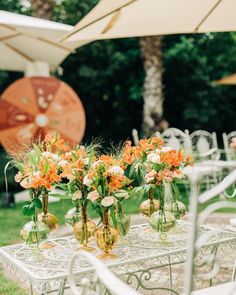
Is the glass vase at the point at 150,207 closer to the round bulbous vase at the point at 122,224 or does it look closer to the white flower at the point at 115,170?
the round bulbous vase at the point at 122,224

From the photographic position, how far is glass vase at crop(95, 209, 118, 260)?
2449 mm

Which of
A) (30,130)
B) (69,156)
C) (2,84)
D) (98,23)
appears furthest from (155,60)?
(69,156)

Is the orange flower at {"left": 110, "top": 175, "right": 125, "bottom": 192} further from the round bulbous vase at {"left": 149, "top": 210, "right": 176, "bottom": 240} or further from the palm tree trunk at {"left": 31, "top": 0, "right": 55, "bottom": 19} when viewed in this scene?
the palm tree trunk at {"left": 31, "top": 0, "right": 55, "bottom": 19}

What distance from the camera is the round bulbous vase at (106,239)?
2.45 meters

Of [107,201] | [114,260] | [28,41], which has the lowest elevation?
[114,260]

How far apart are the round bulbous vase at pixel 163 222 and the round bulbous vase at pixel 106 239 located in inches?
13.0

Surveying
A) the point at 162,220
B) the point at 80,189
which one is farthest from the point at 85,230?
the point at 162,220

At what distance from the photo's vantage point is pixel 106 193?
245 centimetres

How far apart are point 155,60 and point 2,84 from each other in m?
4.53

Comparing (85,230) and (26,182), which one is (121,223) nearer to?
(85,230)

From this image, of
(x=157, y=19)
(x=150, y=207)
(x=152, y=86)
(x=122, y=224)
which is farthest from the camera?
(x=152, y=86)

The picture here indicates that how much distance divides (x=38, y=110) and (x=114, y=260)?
230 inches

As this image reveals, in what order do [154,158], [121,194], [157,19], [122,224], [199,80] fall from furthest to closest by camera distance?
1. [199,80]
2. [157,19]
3. [154,158]
4. [122,224]
5. [121,194]

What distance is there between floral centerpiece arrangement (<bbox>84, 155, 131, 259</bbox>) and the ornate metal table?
0.11m
